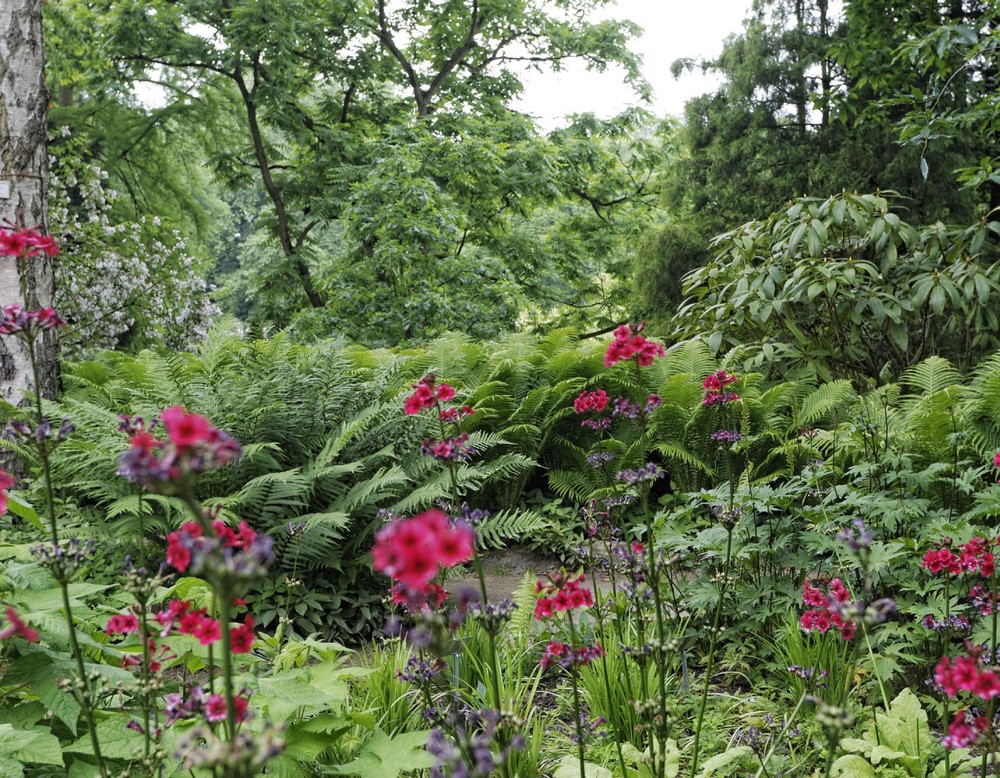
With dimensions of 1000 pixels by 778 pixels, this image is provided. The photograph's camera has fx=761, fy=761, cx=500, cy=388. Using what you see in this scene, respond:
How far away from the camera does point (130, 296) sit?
303 inches

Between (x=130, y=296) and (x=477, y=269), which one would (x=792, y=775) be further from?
(x=130, y=296)

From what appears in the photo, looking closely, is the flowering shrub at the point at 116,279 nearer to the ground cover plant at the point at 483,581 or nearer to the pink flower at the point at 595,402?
the ground cover plant at the point at 483,581

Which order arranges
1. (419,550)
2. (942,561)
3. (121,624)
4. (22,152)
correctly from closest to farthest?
(419,550) → (121,624) → (942,561) → (22,152)

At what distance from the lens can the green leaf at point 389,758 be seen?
5.19 feet

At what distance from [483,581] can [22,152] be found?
3883mm

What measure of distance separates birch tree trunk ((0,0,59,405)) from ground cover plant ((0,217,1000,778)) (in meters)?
0.29

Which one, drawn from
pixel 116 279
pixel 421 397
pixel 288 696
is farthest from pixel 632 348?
pixel 116 279

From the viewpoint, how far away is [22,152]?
3906mm

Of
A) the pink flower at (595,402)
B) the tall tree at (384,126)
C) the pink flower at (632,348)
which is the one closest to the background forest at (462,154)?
the tall tree at (384,126)

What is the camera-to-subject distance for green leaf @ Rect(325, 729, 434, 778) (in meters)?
1.58

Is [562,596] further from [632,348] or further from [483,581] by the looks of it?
[632,348]

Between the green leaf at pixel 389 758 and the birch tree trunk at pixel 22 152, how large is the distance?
3.12 m

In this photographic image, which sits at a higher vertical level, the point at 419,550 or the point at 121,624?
the point at 419,550

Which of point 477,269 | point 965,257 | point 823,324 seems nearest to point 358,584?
point 823,324
